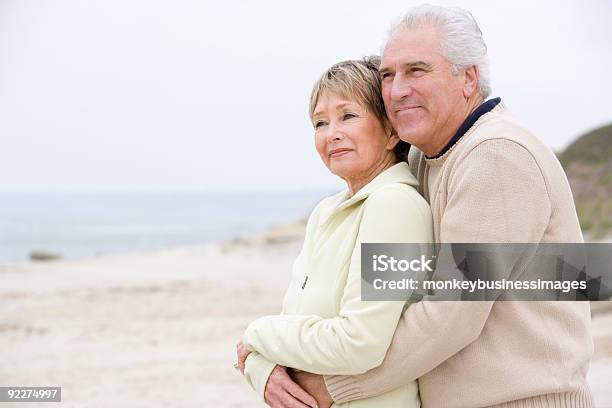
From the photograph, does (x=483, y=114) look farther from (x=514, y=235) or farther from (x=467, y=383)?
(x=467, y=383)

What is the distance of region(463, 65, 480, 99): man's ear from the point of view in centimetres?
263

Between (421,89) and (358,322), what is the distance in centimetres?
84

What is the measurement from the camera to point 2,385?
293 inches

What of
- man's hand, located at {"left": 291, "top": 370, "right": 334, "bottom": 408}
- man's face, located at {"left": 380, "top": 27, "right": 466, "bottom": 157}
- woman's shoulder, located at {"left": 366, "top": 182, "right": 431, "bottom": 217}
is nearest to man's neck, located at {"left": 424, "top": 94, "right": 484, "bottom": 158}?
man's face, located at {"left": 380, "top": 27, "right": 466, "bottom": 157}

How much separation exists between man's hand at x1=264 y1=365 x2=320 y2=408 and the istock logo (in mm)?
514

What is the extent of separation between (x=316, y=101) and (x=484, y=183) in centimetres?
74

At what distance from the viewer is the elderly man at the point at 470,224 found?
229cm

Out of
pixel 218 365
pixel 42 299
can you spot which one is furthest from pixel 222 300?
pixel 218 365

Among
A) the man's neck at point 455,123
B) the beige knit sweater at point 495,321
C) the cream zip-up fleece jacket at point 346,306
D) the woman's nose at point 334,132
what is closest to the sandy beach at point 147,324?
the beige knit sweater at point 495,321

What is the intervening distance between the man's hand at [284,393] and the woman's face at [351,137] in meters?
0.73

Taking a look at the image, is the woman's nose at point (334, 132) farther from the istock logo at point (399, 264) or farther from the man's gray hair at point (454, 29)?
the istock logo at point (399, 264)

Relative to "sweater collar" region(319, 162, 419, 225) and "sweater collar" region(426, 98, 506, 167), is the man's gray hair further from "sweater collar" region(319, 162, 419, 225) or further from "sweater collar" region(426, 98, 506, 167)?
"sweater collar" region(319, 162, 419, 225)

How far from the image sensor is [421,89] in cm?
260

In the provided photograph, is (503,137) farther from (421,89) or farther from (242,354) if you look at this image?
(242,354)
